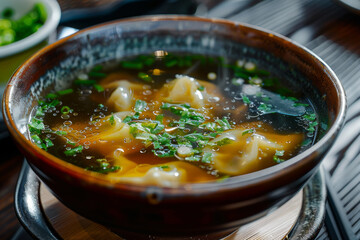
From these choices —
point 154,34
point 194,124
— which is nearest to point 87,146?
point 194,124

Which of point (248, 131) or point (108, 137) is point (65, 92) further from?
point (248, 131)

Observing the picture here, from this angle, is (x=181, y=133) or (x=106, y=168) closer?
(x=106, y=168)

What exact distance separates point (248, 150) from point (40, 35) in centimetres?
144

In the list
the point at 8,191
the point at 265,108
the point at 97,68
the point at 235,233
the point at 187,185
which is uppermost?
the point at 187,185

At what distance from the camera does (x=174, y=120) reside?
1.27m

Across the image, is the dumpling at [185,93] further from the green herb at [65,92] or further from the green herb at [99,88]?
the green herb at [65,92]

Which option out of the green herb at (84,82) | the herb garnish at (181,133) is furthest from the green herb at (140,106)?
the green herb at (84,82)

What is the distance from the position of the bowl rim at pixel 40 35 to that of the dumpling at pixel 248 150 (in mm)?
1310

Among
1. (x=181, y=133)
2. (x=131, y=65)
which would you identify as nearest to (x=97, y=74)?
(x=131, y=65)

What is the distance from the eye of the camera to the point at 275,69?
1421mm

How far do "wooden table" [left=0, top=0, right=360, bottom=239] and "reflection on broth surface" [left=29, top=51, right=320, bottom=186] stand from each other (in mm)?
307

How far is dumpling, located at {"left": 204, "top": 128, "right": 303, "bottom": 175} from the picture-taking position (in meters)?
1.07

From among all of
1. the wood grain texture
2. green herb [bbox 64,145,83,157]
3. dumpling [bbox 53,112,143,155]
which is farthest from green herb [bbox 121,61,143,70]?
the wood grain texture

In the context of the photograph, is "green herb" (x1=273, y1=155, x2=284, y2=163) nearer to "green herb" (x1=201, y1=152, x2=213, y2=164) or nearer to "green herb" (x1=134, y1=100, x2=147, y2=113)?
"green herb" (x1=201, y1=152, x2=213, y2=164)
